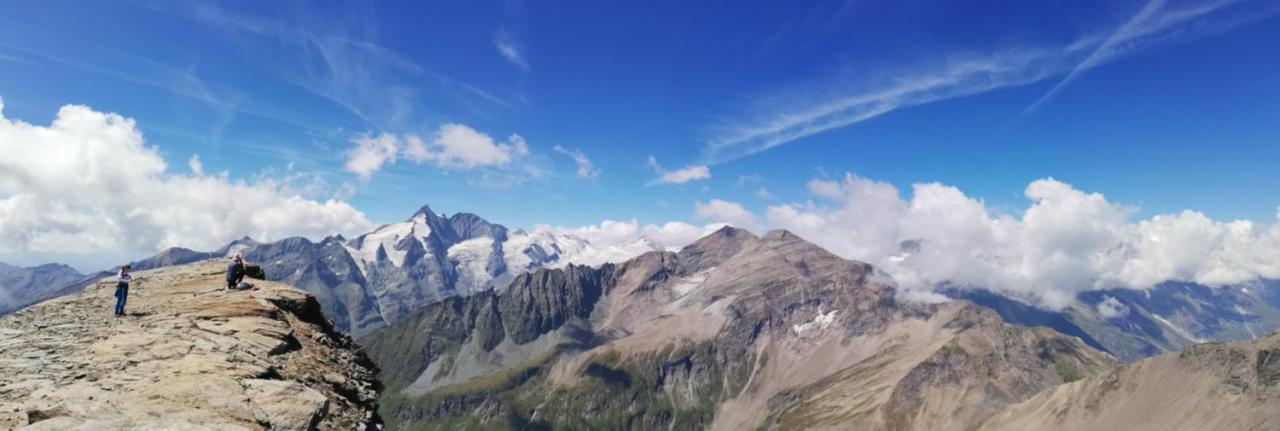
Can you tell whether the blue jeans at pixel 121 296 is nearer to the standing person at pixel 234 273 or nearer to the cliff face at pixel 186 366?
the cliff face at pixel 186 366

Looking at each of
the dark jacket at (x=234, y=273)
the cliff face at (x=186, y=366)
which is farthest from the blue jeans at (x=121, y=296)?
the dark jacket at (x=234, y=273)

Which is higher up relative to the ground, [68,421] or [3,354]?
[3,354]

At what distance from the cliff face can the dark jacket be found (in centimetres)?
98

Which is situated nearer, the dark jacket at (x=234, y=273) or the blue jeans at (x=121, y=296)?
the blue jeans at (x=121, y=296)

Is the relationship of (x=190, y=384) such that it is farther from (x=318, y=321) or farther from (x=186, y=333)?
(x=318, y=321)

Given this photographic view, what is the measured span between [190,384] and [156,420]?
3132mm

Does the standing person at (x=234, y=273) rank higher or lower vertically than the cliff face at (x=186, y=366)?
higher

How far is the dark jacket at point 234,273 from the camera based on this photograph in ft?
114

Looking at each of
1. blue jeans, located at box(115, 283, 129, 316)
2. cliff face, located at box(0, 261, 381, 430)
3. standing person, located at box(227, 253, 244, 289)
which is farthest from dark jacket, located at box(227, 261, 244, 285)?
blue jeans, located at box(115, 283, 129, 316)

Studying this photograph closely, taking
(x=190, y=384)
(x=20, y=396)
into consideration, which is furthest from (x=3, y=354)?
(x=190, y=384)

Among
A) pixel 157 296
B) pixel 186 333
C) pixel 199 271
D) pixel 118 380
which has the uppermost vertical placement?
pixel 199 271

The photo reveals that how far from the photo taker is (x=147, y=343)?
→ 76.3 ft

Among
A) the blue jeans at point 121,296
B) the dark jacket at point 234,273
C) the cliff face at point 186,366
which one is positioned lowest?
the cliff face at point 186,366

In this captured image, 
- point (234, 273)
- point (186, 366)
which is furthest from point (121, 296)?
point (186, 366)
